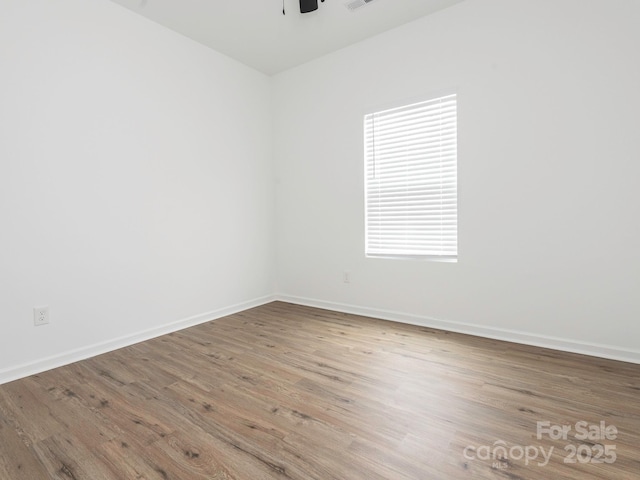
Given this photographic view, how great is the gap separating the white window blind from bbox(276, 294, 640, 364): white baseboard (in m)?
0.63

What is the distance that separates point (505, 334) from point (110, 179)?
358 cm

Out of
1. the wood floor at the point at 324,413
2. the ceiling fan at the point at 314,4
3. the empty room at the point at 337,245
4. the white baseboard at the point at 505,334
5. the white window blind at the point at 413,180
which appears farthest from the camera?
the white window blind at the point at 413,180

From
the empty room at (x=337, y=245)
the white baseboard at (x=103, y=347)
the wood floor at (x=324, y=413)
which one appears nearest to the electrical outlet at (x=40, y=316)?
the empty room at (x=337, y=245)

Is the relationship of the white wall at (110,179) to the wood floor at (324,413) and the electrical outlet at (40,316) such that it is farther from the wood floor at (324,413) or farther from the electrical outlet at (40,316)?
the wood floor at (324,413)

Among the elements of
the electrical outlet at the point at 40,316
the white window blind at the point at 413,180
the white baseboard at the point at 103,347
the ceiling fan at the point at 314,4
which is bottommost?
the white baseboard at the point at 103,347

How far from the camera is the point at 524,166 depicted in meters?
2.69

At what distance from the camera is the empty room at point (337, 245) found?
64.1 inches

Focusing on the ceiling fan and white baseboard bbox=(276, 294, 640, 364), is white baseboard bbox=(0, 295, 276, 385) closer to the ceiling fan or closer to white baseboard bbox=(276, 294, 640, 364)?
white baseboard bbox=(276, 294, 640, 364)

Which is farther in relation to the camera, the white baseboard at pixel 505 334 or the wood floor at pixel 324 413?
the white baseboard at pixel 505 334

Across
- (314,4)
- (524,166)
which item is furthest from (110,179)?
(524,166)

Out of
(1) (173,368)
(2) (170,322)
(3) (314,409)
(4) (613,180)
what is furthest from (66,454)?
(4) (613,180)

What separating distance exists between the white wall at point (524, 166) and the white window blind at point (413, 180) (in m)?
0.11

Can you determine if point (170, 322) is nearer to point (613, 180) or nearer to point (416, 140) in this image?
point (416, 140)

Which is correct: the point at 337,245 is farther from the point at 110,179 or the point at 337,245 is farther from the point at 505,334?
the point at 110,179
